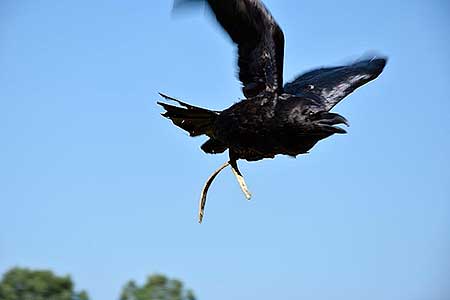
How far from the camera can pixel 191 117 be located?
417 inches

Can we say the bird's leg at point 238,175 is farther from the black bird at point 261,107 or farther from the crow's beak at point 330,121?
the crow's beak at point 330,121

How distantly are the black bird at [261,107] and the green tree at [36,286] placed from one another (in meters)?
27.4

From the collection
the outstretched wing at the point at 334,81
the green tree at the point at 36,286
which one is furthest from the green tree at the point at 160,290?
the outstretched wing at the point at 334,81

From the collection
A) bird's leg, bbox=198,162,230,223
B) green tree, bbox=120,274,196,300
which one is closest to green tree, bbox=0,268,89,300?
green tree, bbox=120,274,196,300

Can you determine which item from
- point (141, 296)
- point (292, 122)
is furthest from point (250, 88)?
point (141, 296)

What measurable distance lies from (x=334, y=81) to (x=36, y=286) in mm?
28374

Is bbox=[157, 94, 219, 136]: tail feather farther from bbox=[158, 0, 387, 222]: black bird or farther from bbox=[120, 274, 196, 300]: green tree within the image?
bbox=[120, 274, 196, 300]: green tree

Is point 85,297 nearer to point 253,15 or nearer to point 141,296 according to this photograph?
point 141,296

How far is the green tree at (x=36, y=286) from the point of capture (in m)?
37.3

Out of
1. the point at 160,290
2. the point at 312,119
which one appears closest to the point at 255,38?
the point at 312,119

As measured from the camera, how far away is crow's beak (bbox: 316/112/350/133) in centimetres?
903

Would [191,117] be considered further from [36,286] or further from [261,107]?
[36,286]

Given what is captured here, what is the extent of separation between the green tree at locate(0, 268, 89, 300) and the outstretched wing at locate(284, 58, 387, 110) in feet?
89.2

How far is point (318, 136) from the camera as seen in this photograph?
9.17 meters
